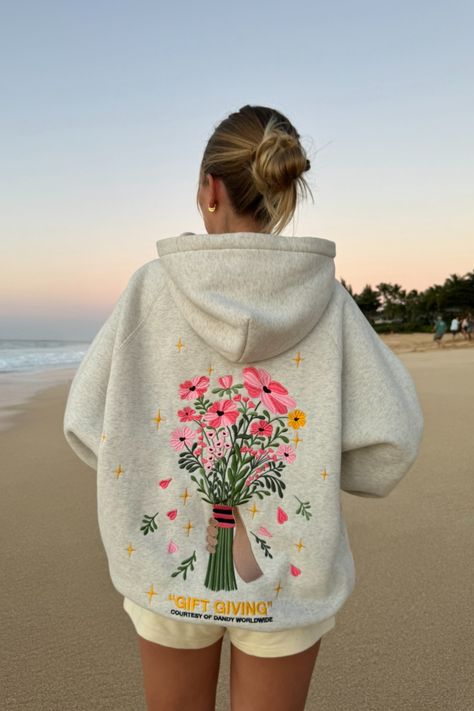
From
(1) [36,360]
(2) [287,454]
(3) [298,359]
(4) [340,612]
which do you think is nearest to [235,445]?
(2) [287,454]

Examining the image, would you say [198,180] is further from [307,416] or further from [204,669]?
[204,669]

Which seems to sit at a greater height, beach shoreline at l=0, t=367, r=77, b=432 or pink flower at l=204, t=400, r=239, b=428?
pink flower at l=204, t=400, r=239, b=428

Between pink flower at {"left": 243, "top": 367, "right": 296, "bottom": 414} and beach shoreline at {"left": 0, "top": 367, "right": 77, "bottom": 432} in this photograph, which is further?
beach shoreline at {"left": 0, "top": 367, "right": 77, "bottom": 432}

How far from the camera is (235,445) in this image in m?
1.39

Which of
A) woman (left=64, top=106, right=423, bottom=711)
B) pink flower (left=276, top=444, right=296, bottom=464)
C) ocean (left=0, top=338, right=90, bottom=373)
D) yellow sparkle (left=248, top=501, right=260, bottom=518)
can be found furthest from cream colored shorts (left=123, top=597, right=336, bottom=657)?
ocean (left=0, top=338, right=90, bottom=373)

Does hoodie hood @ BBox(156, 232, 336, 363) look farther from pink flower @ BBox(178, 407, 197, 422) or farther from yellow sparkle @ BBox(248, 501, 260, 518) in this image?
yellow sparkle @ BBox(248, 501, 260, 518)

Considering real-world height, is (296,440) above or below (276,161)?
below

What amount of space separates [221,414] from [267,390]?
0.12m

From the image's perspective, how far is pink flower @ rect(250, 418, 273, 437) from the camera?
1378mm

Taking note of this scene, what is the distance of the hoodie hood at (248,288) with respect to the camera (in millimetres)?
1310

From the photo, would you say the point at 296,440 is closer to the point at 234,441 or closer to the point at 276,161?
the point at 234,441

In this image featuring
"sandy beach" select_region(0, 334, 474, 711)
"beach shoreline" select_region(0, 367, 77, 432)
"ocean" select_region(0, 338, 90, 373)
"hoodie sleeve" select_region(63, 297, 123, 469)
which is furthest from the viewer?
"ocean" select_region(0, 338, 90, 373)

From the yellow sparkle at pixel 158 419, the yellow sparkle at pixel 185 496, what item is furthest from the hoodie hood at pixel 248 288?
the yellow sparkle at pixel 185 496

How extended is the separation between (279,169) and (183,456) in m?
0.69
